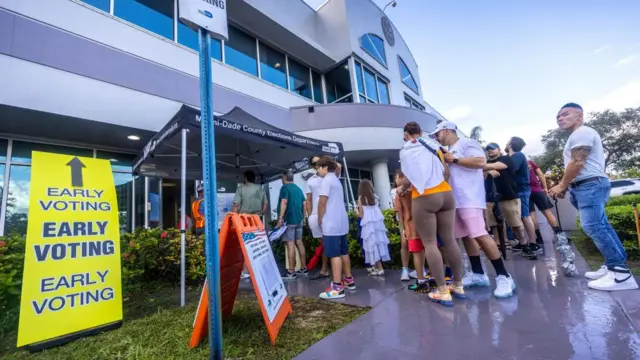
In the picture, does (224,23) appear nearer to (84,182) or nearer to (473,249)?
(84,182)

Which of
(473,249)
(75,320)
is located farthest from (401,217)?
(75,320)

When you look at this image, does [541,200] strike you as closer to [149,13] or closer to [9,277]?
[9,277]

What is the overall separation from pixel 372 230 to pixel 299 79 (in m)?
8.65

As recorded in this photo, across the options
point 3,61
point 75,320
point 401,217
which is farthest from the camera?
point 3,61

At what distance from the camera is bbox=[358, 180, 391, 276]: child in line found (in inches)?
173

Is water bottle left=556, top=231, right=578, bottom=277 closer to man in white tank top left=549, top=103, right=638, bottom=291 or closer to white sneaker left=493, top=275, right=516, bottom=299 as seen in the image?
man in white tank top left=549, top=103, right=638, bottom=291

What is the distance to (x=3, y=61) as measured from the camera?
15.3 feet

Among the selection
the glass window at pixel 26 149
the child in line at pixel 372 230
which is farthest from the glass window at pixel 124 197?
the child in line at pixel 372 230

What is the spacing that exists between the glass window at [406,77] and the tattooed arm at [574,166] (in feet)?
46.4

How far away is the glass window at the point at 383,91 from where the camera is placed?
13547 millimetres

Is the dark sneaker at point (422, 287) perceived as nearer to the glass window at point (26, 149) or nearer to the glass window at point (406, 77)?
the glass window at point (26, 149)

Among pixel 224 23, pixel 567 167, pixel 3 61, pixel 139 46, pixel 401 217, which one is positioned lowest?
pixel 401 217

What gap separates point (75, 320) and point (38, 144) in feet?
18.0

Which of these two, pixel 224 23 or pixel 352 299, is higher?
pixel 224 23
